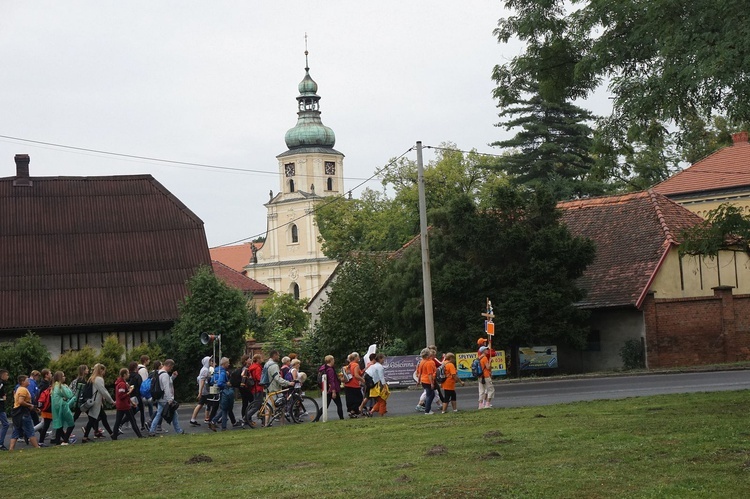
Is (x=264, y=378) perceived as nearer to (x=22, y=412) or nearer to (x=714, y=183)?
(x=22, y=412)

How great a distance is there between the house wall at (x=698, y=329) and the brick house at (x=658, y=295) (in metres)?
0.04

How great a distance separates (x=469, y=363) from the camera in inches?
1580

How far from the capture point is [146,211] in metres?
46.8

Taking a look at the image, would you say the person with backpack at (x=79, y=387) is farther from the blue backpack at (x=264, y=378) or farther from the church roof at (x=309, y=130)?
the church roof at (x=309, y=130)

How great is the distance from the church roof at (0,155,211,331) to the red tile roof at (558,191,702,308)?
1554 centimetres

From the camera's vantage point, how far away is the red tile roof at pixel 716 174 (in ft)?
197

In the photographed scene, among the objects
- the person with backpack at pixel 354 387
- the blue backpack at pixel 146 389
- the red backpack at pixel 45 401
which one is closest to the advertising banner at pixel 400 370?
the person with backpack at pixel 354 387

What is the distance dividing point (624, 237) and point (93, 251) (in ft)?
69.6

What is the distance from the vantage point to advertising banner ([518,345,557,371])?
4216 centimetres

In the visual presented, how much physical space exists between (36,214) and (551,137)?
3639cm

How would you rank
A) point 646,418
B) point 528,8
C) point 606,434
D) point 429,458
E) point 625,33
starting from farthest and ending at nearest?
1. point 528,8
2. point 625,33
3. point 646,418
4. point 606,434
5. point 429,458

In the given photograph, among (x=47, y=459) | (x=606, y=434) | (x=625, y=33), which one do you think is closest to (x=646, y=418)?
(x=606, y=434)

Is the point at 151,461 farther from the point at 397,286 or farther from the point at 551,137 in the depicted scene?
the point at 551,137

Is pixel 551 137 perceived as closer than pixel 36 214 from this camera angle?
No
